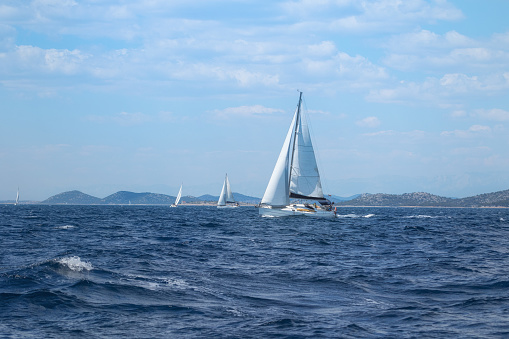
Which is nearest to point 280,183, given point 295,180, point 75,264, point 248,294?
point 295,180

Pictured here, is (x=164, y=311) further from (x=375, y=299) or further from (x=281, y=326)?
(x=375, y=299)

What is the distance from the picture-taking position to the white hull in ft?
212

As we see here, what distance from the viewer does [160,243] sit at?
3369 cm

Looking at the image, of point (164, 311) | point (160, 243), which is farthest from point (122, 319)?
point (160, 243)

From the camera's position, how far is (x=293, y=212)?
6450 cm

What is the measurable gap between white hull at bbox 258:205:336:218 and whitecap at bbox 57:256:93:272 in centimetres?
4329

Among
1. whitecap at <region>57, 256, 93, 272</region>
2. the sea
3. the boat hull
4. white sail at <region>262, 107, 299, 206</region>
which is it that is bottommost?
the sea

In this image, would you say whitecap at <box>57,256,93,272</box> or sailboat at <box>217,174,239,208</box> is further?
sailboat at <box>217,174,239,208</box>

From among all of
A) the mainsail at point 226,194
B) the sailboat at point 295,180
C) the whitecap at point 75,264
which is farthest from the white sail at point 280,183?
the mainsail at point 226,194

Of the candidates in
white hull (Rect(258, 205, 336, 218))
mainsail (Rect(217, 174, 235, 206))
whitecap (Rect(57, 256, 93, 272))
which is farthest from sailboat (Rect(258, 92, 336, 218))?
mainsail (Rect(217, 174, 235, 206))

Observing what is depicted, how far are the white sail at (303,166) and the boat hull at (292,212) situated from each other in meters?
2.77

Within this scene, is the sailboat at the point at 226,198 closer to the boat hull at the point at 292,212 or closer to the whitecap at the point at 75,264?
the boat hull at the point at 292,212

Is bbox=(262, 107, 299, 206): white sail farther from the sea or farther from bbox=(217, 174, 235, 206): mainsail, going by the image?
bbox=(217, 174, 235, 206): mainsail

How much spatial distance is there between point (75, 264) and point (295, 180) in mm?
47421
